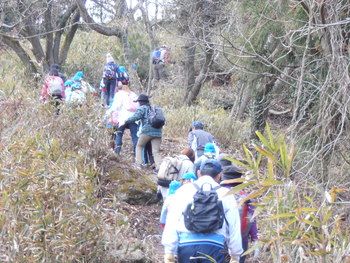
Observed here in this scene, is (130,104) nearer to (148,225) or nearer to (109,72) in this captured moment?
(109,72)

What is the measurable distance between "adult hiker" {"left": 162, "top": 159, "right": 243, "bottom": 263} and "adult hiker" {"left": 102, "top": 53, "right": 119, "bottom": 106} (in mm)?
7841

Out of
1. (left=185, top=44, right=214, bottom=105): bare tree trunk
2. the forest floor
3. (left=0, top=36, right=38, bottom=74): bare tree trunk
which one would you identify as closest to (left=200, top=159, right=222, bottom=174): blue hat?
the forest floor

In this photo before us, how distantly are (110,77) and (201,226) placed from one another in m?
8.39

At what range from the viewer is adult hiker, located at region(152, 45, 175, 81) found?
19.9 meters

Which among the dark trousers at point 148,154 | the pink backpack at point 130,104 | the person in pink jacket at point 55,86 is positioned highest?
the person in pink jacket at point 55,86

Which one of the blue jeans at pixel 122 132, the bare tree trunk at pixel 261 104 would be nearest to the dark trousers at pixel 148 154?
the blue jeans at pixel 122 132

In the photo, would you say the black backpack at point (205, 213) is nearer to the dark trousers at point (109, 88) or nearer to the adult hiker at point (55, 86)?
the adult hiker at point (55, 86)

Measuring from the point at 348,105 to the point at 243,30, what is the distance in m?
4.34

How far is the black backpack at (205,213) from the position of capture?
488cm

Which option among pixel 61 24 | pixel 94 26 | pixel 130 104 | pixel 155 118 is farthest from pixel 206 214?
pixel 61 24

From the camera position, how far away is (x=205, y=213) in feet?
16.0

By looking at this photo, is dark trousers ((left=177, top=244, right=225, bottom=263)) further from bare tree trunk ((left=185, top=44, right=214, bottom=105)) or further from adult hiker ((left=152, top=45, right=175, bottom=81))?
adult hiker ((left=152, top=45, right=175, bottom=81))

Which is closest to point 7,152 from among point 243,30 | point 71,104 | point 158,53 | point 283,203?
point 71,104

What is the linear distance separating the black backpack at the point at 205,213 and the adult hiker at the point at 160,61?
14.8 meters
